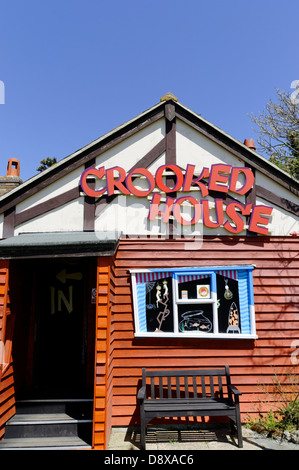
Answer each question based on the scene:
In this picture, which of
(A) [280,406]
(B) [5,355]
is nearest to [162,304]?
(B) [5,355]

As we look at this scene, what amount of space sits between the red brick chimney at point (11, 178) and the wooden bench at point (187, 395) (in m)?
5.71

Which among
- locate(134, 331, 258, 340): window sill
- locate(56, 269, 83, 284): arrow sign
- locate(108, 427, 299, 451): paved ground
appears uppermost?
locate(56, 269, 83, 284): arrow sign

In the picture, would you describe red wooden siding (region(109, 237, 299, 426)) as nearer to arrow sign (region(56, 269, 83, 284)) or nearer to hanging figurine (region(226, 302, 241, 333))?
hanging figurine (region(226, 302, 241, 333))

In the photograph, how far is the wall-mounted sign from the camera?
6148mm

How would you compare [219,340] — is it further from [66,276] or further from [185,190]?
[66,276]

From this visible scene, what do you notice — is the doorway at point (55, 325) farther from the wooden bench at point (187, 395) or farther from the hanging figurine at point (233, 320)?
the hanging figurine at point (233, 320)

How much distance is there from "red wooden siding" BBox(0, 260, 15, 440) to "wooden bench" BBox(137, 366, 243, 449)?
226 centimetres

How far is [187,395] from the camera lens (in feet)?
17.9

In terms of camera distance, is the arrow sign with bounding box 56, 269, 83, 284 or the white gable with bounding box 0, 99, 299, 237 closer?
the white gable with bounding box 0, 99, 299, 237

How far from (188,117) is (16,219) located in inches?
171

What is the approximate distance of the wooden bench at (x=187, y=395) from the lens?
4.82m

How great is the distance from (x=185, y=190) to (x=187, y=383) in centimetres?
382

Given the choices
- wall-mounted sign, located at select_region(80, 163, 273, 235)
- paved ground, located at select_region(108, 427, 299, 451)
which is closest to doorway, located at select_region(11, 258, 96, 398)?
paved ground, located at select_region(108, 427, 299, 451)

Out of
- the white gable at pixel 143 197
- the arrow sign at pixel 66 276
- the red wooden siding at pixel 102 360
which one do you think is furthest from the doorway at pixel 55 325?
the red wooden siding at pixel 102 360
